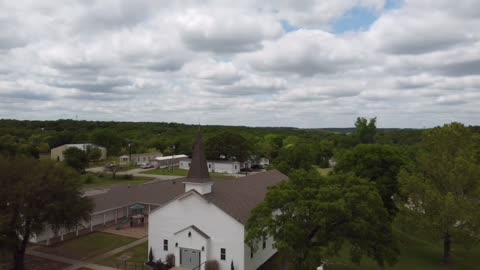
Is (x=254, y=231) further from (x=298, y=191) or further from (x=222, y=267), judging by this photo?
(x=222, y=267)

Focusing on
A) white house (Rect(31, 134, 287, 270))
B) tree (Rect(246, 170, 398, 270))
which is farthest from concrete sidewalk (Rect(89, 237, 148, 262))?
tree (Rect(246, 170, 398, 270))

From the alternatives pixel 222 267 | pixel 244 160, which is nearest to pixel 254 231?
pixel 222 267

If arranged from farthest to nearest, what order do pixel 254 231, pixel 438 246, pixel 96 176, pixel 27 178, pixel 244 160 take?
pixel 244 160 → pixel 96 176 → pixel 438 246 → pixel 27 178 → pixel 254 231

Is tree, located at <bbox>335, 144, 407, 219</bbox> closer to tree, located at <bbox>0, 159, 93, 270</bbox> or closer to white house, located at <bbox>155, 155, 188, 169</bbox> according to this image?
tree, located at <bbox>0, 159, 93, 270</bbox>

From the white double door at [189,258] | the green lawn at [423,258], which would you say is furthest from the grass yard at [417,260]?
the white double door at [189,258]

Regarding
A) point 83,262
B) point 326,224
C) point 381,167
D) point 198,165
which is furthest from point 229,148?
point 326,224

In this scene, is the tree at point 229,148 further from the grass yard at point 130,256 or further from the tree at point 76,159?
the grass yard at point 130,256

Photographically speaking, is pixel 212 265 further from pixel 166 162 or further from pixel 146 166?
pixel 166 162
